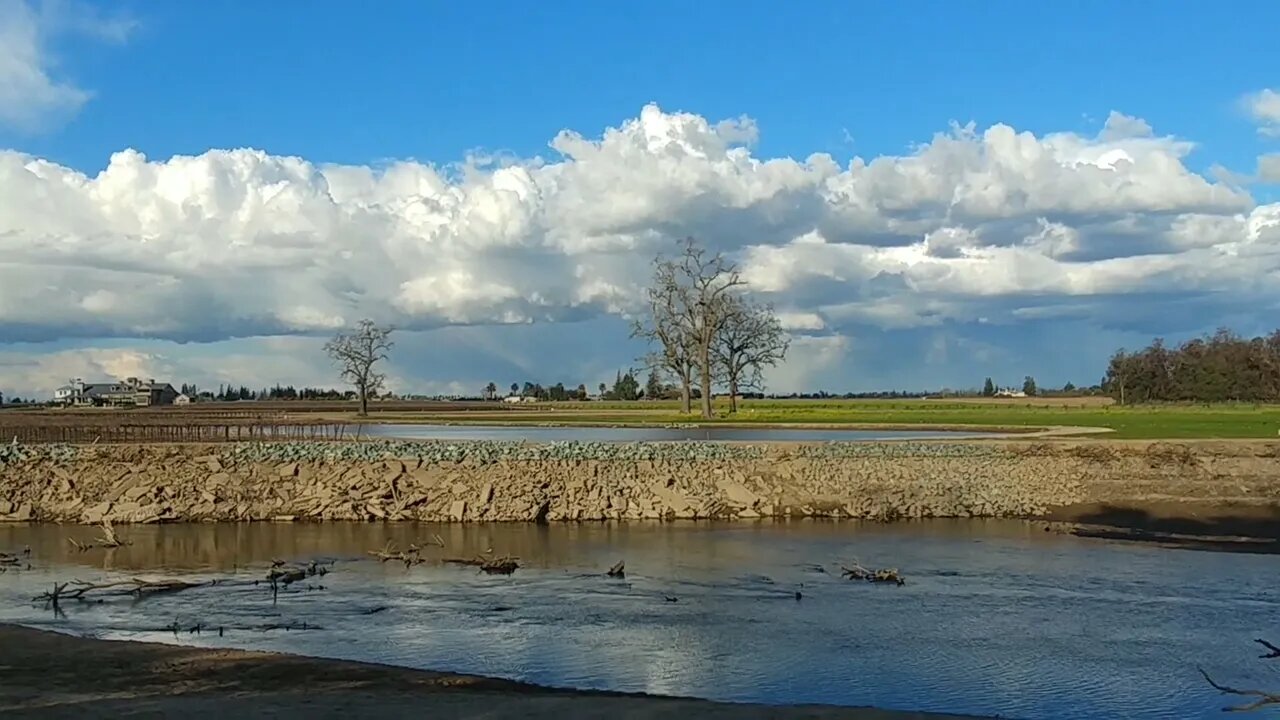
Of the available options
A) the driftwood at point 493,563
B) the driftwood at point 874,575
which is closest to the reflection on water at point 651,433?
the driftwood at point 493,563

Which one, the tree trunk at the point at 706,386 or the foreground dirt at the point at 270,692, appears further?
the tree trunk at the point at 706,386

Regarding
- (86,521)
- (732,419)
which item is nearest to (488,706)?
(86,521)

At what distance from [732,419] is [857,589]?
198ft

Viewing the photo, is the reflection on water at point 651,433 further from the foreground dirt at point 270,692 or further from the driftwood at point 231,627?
the foreground dirt at point 270,692

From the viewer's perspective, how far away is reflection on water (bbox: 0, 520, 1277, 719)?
14.9 m

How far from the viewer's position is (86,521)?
30953 millimetres

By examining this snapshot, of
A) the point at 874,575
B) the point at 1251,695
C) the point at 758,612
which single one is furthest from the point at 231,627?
the point at 1251,695

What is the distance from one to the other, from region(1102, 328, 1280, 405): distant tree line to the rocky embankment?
99.0 metres

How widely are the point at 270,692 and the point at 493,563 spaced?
407 inches

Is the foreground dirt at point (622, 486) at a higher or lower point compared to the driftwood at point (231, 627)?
higher

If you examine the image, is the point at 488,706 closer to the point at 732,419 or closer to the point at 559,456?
the point at 559,456

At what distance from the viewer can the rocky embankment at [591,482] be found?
105 ft

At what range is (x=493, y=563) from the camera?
76.8ft

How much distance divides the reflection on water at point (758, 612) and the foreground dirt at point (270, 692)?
44.4 inches
